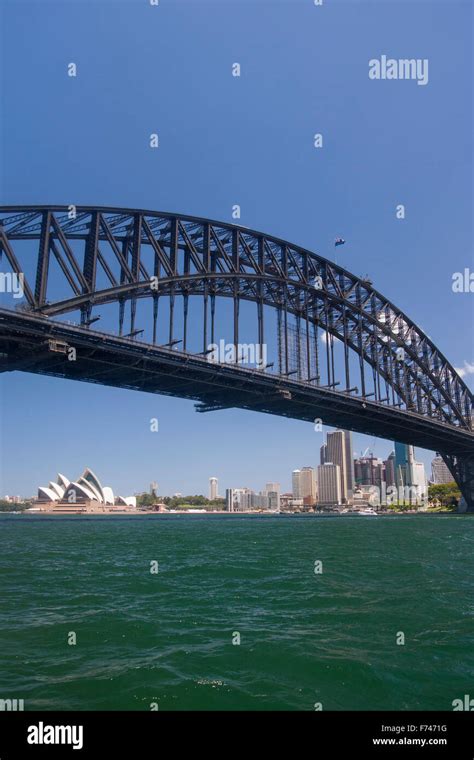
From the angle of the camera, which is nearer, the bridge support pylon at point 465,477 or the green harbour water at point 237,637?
the green harbour water at point 237,637

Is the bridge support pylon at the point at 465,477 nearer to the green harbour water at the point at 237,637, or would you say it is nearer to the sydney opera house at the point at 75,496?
the green harbour water at the point at 237,637

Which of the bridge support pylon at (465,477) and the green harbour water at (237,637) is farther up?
the bridge support pylon at (465,477)

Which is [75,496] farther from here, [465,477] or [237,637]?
[237,637]

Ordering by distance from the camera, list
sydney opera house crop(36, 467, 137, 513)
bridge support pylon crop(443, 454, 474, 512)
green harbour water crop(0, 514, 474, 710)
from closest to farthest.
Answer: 1. green harbour water crop(0, 514, 474, 710)
2. bridge support pylon crop(443, 454, 474, 512)
3. sydney opera house crop(36, 467, 137, 513)

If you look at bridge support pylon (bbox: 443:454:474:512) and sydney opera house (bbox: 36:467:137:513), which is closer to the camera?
bridge support pylon (bbox: 443:454:474:512)

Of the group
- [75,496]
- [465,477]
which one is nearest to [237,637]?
[465,477]

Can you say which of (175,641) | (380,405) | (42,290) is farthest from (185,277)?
(175,641)

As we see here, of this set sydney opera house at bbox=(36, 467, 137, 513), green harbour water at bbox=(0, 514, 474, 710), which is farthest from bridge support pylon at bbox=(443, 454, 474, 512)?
sydney opera house at bbox=(36, 467, 137, 513)

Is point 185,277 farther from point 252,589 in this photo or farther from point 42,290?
point 252,589

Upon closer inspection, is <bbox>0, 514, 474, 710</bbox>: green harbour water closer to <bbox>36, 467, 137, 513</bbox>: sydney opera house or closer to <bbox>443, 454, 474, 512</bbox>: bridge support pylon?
<bbox>443, 454, 474, 512</bbox>: bridge support pylon

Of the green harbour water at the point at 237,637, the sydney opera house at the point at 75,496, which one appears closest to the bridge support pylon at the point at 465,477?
the green harbour water at the point at 237,637
